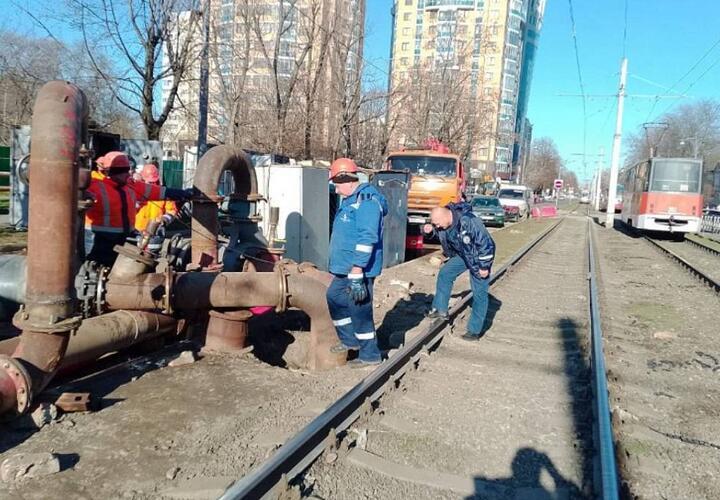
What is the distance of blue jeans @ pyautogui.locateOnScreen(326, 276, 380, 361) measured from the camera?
5.50 metres

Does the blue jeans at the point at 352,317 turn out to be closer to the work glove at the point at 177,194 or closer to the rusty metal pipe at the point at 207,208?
the rusty metal pipe at the point at 207,208

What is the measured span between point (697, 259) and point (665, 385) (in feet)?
48.4

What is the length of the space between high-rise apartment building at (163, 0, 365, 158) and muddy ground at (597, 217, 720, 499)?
1341cm

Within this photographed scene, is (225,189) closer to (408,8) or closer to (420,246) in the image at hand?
(420,246)

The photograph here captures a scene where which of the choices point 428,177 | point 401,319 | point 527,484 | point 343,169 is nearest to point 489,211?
point 428,177

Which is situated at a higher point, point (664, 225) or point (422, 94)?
point (422, 94)

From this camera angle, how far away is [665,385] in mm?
5895

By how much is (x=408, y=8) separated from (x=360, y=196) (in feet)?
369

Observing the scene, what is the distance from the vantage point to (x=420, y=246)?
1789 centimetres

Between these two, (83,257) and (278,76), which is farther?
(278,76)

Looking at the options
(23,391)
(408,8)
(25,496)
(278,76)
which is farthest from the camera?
(408,8)

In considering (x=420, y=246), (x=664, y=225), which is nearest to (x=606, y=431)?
(x=420, y=246)

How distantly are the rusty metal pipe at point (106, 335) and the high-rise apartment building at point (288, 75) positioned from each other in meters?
14.3

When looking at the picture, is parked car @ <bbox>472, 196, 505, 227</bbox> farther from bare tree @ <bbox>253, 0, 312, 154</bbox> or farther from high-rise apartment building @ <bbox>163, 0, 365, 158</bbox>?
bare tree @ <bbox>253, 0, 312, 154</bbox>
